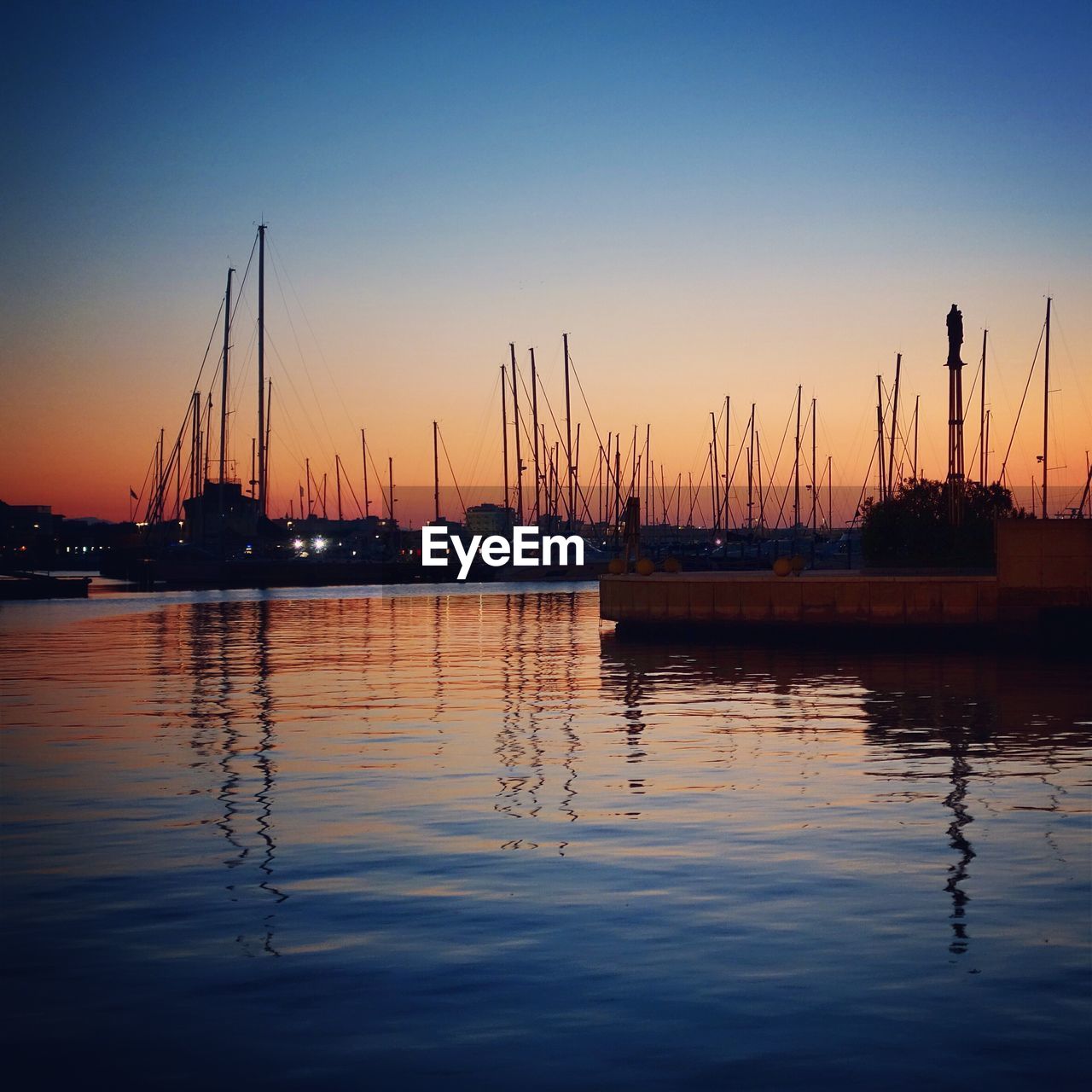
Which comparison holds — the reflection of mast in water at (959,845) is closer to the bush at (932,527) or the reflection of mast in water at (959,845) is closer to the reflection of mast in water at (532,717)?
the reflection of mast in water at (532,717)

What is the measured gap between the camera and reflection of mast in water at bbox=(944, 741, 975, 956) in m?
11.1

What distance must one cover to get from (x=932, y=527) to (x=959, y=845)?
153 feet

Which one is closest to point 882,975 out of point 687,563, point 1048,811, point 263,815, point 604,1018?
point 604,1018

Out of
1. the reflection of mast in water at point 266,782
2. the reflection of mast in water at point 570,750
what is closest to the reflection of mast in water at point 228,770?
the reflection of mast in water at point 266,782

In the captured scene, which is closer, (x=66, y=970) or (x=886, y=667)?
(x=66, y=970)

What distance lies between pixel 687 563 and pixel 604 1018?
452ft

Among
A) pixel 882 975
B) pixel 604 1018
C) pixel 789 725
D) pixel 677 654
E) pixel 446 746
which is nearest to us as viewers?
pixel 604 1018

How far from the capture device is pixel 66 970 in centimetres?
1020

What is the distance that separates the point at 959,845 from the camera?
14.5m

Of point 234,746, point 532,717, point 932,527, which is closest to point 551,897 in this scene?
point 234,746

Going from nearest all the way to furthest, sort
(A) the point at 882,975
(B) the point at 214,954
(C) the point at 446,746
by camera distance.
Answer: (A) the point at 882,975
(B) the point at 214,954
(C) the point at 446,746

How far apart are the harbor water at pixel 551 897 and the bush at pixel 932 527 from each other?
2812 cm

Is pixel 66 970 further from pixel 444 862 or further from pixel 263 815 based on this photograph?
pixel 263 815

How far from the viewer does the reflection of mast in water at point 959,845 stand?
11094 mm
